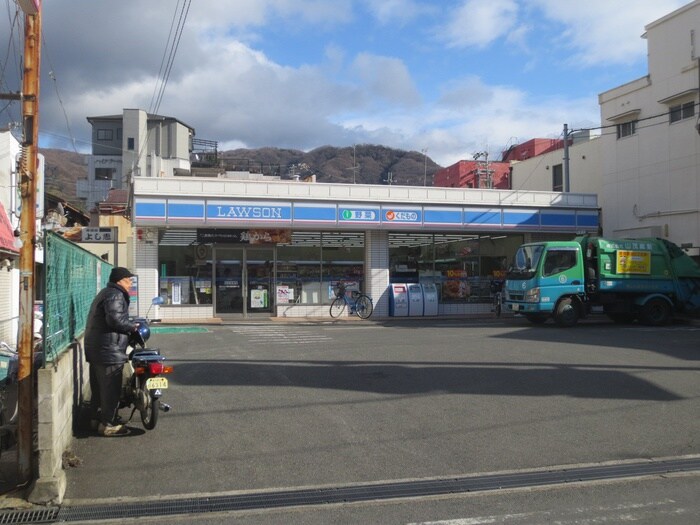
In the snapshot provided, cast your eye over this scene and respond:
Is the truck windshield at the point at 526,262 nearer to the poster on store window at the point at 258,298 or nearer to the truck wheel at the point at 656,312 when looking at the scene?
the truck wheel at the point at 656,312

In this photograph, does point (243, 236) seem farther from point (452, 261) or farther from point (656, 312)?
point (656, 312)

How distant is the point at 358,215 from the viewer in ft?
76.8

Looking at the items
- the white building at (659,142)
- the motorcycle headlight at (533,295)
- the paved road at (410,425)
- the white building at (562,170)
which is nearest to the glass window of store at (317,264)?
the motorcycle headlight at (533,295)

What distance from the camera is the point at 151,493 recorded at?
5402 mm

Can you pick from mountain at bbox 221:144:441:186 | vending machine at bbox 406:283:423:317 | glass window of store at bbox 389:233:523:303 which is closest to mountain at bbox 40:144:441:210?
mountain at bbox 221:144:441:186

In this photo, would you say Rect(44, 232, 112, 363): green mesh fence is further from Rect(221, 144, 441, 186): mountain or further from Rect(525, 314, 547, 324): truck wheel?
Rect(221, 144, 441, 186): mountain

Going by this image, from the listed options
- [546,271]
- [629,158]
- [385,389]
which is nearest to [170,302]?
[546,271]

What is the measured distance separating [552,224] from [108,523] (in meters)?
23.8

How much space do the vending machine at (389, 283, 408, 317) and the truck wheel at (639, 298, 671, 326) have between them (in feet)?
26.8

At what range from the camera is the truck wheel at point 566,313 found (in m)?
19.6

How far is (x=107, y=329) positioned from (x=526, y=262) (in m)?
15.8

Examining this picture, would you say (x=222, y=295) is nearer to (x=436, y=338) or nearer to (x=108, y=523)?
(x=436, y=338)

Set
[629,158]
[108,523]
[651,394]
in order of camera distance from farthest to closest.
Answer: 1. [629,158]
2. [651,394]
3. [108,523]

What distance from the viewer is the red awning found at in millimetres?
13172
